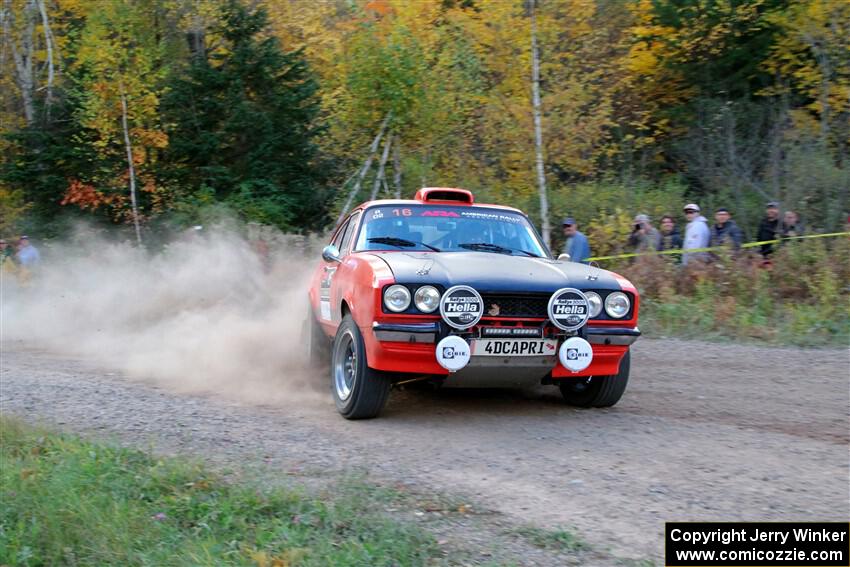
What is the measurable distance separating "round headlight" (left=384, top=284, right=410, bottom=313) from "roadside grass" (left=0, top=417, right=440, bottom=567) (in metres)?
1.57

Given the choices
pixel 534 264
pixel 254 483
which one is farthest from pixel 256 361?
pixel 254 483

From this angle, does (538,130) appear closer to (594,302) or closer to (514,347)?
(594,302)

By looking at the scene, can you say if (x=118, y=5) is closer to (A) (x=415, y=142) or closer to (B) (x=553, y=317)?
(A) (x=415, y=142)

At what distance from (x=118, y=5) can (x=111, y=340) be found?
1341 cm

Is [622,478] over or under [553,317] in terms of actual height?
under

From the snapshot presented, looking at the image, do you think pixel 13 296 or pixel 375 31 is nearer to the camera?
pixel 13 296

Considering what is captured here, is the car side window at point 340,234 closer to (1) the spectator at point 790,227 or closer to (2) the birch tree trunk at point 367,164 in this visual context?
(1) the spectator at point 790,227

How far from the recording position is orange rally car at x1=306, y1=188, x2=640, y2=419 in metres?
6.09

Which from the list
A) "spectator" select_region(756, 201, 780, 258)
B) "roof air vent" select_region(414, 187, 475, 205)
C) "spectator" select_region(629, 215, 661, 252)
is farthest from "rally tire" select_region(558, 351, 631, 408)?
"spectator" select_region(629, 215, 661, 252)

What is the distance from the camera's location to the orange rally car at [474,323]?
6.09 metres

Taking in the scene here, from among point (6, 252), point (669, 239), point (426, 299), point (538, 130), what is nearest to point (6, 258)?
point (6, 252)

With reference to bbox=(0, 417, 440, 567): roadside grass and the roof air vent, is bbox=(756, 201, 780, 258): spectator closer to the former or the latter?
the roof air vent

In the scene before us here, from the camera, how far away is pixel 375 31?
1925cm

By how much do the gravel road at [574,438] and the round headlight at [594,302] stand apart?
2.90 ft
